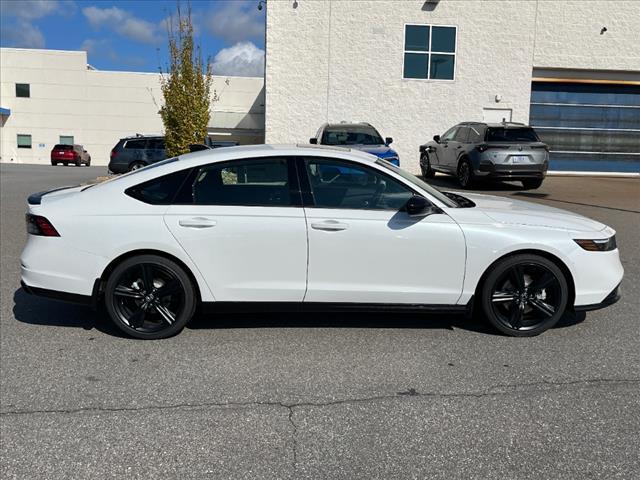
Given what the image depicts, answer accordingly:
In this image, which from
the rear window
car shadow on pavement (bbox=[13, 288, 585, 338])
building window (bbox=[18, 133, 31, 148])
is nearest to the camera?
car shadow on pavement (bbox=[13, 288, 585, 338])

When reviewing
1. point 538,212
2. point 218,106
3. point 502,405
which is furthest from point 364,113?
point 218,106

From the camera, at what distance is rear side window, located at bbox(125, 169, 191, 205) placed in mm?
4633

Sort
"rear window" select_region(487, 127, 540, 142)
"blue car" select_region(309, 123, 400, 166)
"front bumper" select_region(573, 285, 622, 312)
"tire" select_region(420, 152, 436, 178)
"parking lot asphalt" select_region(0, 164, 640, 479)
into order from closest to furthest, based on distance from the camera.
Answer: "parking lot asphalt" select_region(0, 164, 640, 479)
"front bumper" select_region(573, 285, 622, 312)
"blue car" select_region(309, 123, 400, 166)
"rear window" select_region(487, 127, 540, 142)
"tire" select_region(420, 152, 436, 178)

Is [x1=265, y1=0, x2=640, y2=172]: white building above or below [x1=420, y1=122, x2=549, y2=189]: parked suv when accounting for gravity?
above

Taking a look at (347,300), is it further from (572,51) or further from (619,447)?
(572,51)

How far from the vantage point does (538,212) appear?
4.98 metres

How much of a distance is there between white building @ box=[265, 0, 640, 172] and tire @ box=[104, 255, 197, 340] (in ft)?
53.6

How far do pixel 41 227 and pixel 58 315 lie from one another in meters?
1.08

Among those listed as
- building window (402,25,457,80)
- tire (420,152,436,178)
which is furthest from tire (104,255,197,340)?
building window (402,25,457,80)

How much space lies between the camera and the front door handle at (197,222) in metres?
4.52

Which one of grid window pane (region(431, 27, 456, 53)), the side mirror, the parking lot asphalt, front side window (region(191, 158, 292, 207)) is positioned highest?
grid window pane (region(431, 27, 456, 53))

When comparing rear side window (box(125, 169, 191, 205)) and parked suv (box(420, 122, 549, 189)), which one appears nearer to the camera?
rear side window (box(125, 169, 191, 205))

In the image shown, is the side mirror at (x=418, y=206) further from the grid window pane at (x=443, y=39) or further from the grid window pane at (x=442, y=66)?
the grid window pane at (x=443, y=39)

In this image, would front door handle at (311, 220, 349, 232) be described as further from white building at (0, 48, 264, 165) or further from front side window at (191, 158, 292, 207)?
white building at (0, 48, 264, 165)
